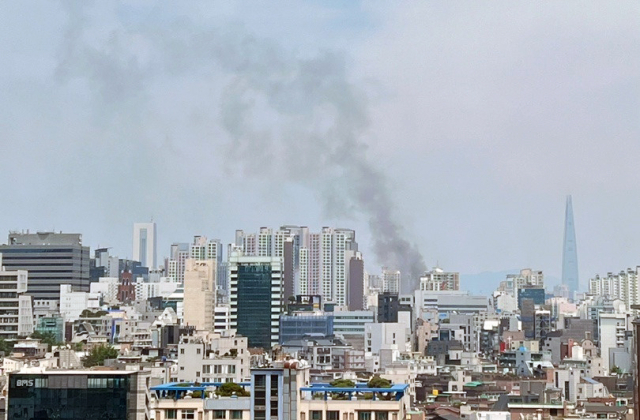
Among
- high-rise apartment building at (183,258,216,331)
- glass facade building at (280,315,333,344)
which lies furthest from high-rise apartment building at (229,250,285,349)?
high-rise apartment building at (183,258,216,331)

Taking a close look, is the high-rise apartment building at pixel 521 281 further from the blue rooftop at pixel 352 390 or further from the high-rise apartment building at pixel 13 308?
the blue rooftop at pixel 352 390

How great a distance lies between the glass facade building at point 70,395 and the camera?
2116cm

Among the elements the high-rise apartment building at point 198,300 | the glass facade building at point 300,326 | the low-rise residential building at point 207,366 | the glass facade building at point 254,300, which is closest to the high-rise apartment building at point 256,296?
the glass facade building at point 254,300

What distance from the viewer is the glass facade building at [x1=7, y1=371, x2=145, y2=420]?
21.2 meters

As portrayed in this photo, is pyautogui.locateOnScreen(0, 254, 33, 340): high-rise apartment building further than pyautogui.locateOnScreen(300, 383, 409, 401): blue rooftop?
Yes

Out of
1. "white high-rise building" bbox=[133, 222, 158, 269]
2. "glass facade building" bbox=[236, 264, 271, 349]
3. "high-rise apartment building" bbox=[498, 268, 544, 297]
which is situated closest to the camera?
"glass facade building" bbox=[236, 264, 271, 349]

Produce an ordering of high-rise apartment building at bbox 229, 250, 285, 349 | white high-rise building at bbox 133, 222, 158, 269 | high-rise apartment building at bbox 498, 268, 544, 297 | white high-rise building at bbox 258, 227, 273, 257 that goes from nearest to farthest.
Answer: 1. high-rise apartment building at bbox 229, 250, 285, 349
2. white high-rise building at bbox 258, 227, 273, 257
3. high-rise apartment building at bbox 498, 268, 544, 297
4. white high-rise building at bbox 133, 222, 158, 269

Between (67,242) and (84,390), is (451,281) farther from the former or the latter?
(84,390)

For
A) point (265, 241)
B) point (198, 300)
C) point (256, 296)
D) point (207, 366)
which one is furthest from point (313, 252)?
point (207, 366)

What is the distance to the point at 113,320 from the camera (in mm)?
66500

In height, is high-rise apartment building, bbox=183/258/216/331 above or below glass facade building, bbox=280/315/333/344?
above

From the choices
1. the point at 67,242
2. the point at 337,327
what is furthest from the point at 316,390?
the point at 67,242

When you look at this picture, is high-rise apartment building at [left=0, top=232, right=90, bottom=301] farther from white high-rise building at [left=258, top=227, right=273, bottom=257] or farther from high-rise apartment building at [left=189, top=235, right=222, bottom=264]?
high-rise apartment building at [left=189, top=235, right=222, bottom=264]

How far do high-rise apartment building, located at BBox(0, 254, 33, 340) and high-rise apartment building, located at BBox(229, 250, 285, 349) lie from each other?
11.5m
